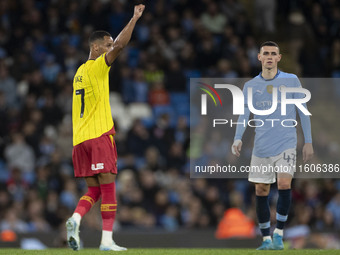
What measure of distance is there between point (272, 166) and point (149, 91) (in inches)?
322

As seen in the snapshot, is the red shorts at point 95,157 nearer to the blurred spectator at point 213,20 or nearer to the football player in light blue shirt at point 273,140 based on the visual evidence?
the football player in light blue shirt at point 273,140

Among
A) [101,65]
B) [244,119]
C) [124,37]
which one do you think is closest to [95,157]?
[101,65]

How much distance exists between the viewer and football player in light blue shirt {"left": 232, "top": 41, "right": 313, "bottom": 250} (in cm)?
980

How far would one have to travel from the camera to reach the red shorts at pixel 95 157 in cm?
940

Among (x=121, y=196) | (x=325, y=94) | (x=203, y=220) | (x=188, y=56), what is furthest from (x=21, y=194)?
(x=325, y=94)

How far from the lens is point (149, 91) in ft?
58.3

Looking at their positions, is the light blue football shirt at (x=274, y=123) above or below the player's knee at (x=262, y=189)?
above

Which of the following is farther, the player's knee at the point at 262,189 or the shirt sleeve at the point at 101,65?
the player's knee at the point at 262,189

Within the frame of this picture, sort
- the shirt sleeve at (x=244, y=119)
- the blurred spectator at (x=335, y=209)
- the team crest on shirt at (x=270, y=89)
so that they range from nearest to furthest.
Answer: the team crest on shirt at (x=270, y=89)
the shirt sleeve at (x=244, y=119)
the blurred spectator at (x=335, y=209)

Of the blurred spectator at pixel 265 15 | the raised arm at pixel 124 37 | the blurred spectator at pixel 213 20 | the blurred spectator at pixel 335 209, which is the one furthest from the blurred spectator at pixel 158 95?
the raised arm at pixel 124 37

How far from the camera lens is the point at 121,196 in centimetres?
1552

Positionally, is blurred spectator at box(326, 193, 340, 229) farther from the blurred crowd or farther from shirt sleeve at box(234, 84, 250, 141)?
shirt sleeve at box(234, 84, 250, 141)

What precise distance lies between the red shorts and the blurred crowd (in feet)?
17.8

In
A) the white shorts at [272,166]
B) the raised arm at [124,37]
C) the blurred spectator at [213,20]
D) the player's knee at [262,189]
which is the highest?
the blurred spectator at [213,20]
